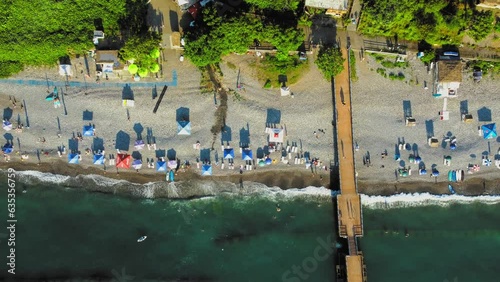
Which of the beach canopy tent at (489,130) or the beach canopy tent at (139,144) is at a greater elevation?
the beach canopy tent at (139,144)

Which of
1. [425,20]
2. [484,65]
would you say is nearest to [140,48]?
[425,20]

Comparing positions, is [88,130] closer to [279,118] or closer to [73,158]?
[73,158]

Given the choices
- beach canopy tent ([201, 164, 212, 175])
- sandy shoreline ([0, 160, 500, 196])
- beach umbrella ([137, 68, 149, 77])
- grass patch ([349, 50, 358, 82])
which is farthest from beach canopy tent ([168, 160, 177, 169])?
grass patch ([349, 50, 358, 82])

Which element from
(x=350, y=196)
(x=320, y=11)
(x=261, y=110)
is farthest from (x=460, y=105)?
(x=261, y=110)

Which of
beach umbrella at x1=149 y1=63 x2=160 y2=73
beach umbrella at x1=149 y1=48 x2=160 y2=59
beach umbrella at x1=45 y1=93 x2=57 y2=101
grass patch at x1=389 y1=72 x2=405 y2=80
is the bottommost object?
grass patch at x1=389 y1=72 x2=405 y2=80

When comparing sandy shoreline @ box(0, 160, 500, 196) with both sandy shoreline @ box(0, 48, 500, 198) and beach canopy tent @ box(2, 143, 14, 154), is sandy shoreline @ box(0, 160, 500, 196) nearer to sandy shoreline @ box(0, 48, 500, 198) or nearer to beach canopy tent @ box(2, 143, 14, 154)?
sandy shoreline @ box(0, 48, 500, 198)

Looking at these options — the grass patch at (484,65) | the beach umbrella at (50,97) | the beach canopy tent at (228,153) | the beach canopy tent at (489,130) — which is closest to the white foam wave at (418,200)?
the beach canopy tent at (489,130)

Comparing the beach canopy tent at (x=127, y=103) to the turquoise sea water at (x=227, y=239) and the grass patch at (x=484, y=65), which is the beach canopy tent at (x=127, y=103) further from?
the grass patch at (x=484, y=65)
